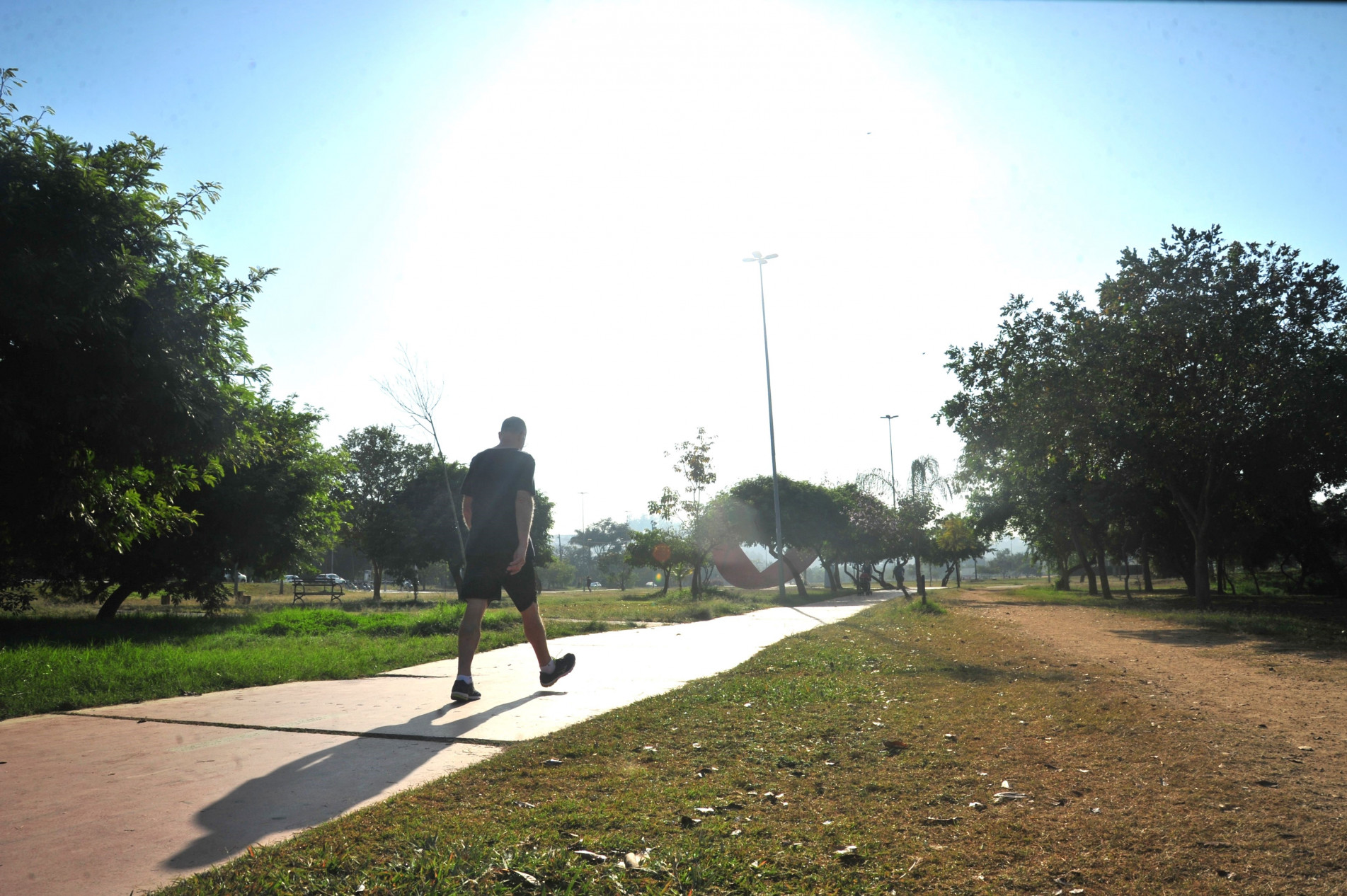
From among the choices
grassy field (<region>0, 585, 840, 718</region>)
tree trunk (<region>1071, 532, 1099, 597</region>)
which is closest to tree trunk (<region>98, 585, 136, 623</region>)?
grassy field (<region>0, 585, 840, 718</region>)

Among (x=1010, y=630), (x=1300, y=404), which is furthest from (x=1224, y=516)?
(x=1010, y=630)

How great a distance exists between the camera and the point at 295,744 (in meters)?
3.82

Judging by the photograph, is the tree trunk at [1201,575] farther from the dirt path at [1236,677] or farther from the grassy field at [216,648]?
the grassy field at [216,648]

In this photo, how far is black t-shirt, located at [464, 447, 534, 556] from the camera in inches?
210

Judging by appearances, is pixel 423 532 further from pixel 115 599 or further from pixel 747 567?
pixel 747 567

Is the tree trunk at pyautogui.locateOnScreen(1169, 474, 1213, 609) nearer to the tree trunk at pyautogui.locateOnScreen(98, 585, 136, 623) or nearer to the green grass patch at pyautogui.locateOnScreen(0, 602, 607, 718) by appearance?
the green grass patch at pyautogui.locateOnScreen(0, 602, 607, 718)

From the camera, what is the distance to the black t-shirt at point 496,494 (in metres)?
5.32

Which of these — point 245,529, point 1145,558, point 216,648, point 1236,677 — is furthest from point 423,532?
point 1236,677

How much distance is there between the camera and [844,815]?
2.83 m

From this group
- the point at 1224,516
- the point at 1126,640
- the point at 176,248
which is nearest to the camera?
the point at 176,248

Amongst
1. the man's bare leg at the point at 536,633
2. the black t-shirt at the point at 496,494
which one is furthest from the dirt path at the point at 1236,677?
the black t-shirt at the point at 496,494

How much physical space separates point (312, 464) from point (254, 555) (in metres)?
2.62

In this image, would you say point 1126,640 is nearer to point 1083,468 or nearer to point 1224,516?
point 1083,468

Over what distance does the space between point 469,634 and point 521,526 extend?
80 cm
